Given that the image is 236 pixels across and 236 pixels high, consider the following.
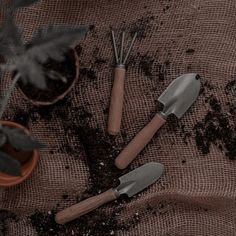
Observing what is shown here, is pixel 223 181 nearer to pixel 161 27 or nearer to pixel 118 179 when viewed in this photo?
pixel 118 179

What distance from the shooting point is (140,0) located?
992mm

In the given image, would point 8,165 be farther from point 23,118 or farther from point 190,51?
point 190,51

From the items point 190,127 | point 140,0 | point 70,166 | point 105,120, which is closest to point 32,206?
point 70,166

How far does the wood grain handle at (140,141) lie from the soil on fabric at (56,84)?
6.0 inches

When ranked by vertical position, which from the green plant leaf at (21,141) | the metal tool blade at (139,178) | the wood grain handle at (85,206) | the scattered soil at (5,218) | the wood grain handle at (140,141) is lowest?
the scattered soil at (5,218)

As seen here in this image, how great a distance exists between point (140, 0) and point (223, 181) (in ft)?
1.22

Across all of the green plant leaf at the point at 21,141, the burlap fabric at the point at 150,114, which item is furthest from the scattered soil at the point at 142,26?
the green plant leaf at the point at 21,141

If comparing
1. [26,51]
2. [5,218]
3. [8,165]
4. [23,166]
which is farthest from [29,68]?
[5,218]

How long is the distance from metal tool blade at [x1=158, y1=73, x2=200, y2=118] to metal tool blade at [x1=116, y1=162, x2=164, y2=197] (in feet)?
0.32

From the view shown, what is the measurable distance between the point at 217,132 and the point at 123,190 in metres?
0.20

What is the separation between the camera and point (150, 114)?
0.97m

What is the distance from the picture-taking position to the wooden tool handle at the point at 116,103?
0.93 m

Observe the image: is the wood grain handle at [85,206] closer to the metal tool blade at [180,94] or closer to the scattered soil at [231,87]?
the metal tool blade at [180,94]

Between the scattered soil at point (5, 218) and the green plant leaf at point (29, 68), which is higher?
the green plant leaf at point (29, 68)
